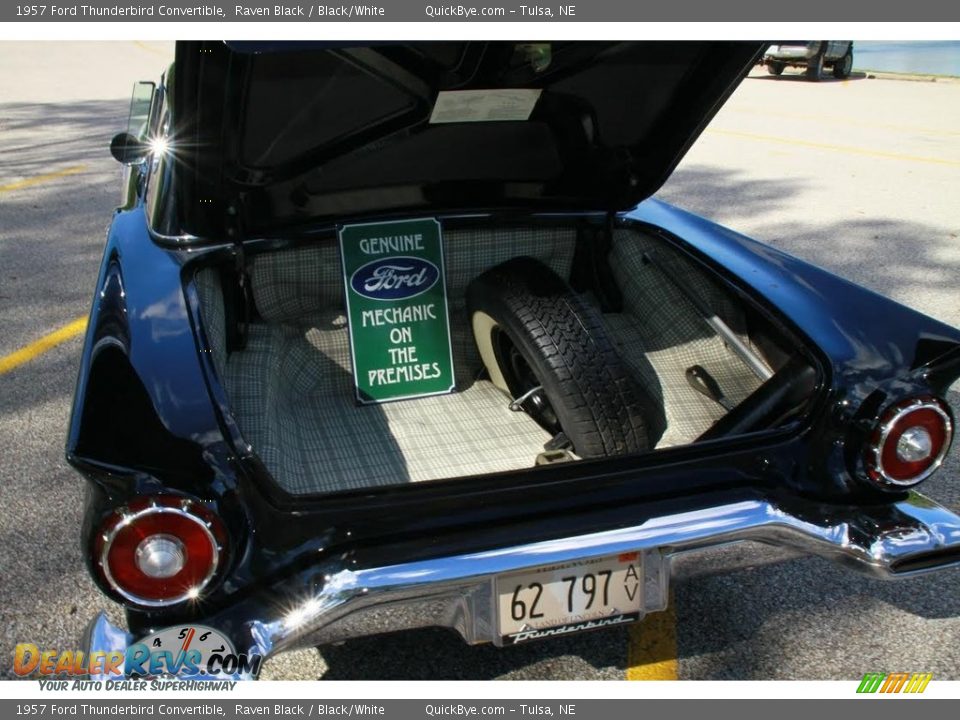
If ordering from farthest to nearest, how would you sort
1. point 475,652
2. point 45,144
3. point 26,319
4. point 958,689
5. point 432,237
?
point 45,144 < point 26,319 < point 432,237 < point 475,652 < point 958,689

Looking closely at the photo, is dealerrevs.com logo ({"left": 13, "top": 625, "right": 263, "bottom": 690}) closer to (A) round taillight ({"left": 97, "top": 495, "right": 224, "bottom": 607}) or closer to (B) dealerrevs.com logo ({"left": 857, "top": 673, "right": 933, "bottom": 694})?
(A) round taillight ({"left": 97, "top": 495, "right": 224, "bottom": 607})

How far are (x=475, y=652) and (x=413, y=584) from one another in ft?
2.03

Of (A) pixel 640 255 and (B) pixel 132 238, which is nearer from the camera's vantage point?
(B) pixel 132 238

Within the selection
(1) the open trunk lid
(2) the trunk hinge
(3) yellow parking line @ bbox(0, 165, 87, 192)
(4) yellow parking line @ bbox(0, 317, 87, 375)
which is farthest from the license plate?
(3) yellow parking line @ bbox(0, 165, 87, 192)

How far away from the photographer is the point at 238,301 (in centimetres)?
256

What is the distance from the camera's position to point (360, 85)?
2.14m

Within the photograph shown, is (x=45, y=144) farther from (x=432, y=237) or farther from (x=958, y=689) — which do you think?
(x=958, y=689)

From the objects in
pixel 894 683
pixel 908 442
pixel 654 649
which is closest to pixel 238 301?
pixel 654 649

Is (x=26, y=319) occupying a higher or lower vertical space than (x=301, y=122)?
lower

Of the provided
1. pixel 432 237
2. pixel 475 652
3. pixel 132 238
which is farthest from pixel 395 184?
pixel 475 652

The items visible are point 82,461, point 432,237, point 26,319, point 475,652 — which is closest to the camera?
point 82,461

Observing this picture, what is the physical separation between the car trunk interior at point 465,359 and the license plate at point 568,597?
55 centimetres

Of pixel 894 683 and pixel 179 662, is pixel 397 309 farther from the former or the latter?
pixel 894 683

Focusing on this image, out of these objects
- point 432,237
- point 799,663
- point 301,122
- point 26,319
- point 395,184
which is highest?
point 301,122
